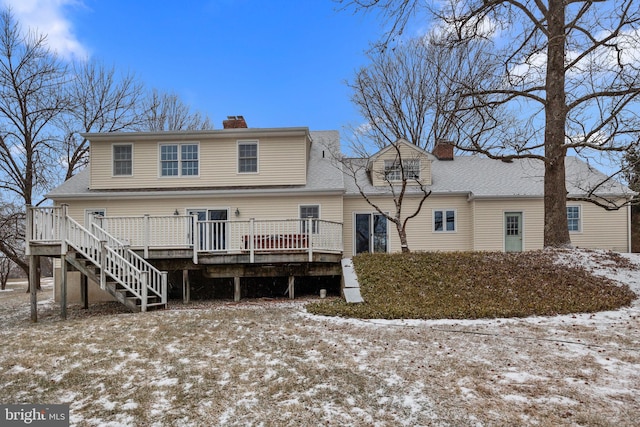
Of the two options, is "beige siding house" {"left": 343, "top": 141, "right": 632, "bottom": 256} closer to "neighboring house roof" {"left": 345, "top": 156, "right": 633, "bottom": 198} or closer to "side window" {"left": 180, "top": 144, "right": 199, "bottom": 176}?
Answer: "neighboring house roof" {"left": 345, "top": 156, "right": 633, "bottom": 198}

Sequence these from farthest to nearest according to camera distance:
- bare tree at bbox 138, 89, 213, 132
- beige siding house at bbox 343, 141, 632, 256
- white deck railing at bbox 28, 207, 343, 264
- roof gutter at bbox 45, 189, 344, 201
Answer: bare tree at bbox 138, 89, 213, 132 → beige siding house at bbox 343, 141, 632, 256 → roof gutter at bbox 45, 189, 344, 201 → white deck railing at bbox 28, 207, 343, 264

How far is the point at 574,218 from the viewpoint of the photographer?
15.5 m

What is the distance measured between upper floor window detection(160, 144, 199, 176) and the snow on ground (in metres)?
7.74

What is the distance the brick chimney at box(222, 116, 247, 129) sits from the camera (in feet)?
55.7

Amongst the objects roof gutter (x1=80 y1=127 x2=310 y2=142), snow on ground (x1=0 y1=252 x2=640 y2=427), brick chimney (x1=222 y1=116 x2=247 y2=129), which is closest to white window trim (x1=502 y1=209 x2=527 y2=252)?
snow on ground (x1=0 y1=252 x2=640 y2=427)

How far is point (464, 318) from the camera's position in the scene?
7.96m

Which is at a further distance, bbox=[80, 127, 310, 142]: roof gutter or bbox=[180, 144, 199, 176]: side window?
bbox=[180, 144, 199, 176]: side window

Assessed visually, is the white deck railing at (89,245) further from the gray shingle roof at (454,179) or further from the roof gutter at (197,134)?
the roof gutter at (197,134)

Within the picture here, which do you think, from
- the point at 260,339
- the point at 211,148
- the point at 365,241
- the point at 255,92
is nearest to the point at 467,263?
the point at 365,241

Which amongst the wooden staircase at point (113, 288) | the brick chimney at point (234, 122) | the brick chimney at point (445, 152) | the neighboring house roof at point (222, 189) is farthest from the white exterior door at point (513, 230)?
the wooden staircase at point (113, 288)

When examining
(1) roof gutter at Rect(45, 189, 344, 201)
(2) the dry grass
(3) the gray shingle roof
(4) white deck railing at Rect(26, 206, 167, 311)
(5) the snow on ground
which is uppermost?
(3) the gray shingle roof

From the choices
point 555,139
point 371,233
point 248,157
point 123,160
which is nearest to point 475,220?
point 371,233

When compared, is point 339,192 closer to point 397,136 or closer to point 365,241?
point 365,241

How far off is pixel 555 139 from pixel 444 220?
15.4 ft
